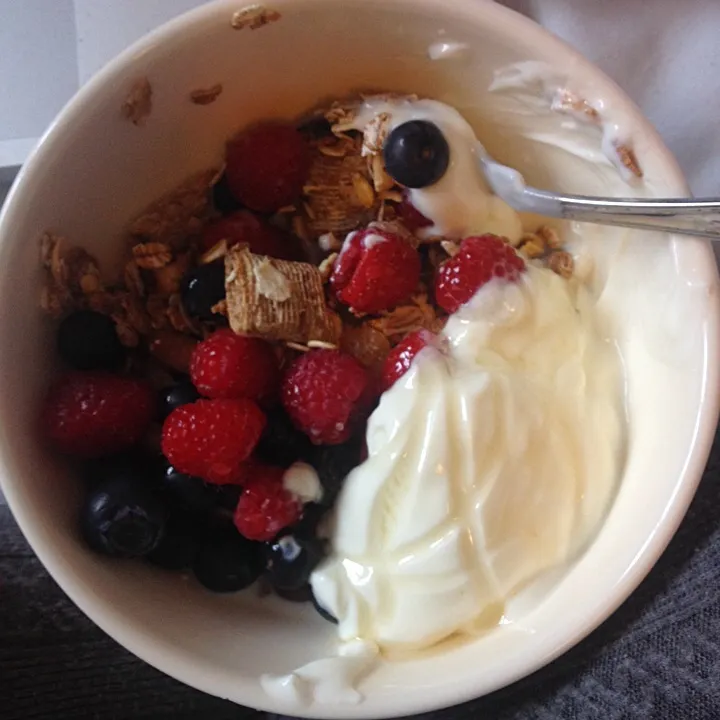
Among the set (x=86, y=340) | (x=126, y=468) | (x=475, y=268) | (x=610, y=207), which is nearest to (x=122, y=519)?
(x=126, y=468)

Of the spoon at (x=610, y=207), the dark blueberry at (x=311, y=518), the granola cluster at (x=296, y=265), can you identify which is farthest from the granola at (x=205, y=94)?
the dark blueberry at (x=311, y=518)

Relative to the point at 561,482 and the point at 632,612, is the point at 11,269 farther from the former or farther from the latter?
the point at 632,612

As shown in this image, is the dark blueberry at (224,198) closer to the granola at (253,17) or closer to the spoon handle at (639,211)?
the granola at (253,17)

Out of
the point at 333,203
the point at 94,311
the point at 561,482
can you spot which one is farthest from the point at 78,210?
the point at 561,482

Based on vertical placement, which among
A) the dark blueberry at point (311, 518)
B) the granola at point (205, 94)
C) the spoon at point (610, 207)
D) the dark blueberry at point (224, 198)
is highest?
the granola at point (205, 94)

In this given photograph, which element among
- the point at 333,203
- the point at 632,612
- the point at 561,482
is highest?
the point at 333,203

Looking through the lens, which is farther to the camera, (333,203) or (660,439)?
(333,203)
